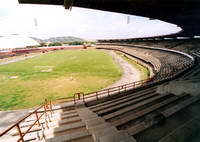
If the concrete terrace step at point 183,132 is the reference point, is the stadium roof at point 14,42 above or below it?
above

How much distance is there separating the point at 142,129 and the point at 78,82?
54.4 ft

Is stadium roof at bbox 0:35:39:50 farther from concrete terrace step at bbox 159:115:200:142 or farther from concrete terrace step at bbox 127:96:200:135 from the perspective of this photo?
concrete terrace step at bbox 159:115:200:142

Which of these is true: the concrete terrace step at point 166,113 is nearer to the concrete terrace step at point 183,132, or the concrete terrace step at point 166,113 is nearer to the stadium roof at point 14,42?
the concrete terrace step at point 183,132

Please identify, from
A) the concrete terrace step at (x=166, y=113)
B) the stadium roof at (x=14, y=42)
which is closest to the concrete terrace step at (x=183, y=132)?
the concrete terrace step at (x=166, y=113)

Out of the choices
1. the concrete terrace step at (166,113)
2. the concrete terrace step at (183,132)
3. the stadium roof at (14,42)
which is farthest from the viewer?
the stadium roof at (14,42)

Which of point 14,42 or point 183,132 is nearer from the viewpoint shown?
point 183,132

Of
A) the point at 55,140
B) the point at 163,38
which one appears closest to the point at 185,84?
the point at 55,140

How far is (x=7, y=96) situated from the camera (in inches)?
635

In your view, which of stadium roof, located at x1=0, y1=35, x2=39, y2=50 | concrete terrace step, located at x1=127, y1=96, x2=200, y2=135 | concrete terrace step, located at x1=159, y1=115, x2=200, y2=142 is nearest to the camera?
concrete terrace step, located at x1=159, y1=115, x2=200, y2=142

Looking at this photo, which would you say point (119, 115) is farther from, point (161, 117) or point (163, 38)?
point (163, 38)

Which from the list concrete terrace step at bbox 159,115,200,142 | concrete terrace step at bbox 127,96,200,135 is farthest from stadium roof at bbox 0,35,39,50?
concrete terrace step at bbox 159,115,200,142

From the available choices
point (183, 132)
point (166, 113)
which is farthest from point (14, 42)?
point (183, 132)

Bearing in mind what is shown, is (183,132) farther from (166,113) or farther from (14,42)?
(14,42)

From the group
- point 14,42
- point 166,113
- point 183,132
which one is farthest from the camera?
point 14,42
